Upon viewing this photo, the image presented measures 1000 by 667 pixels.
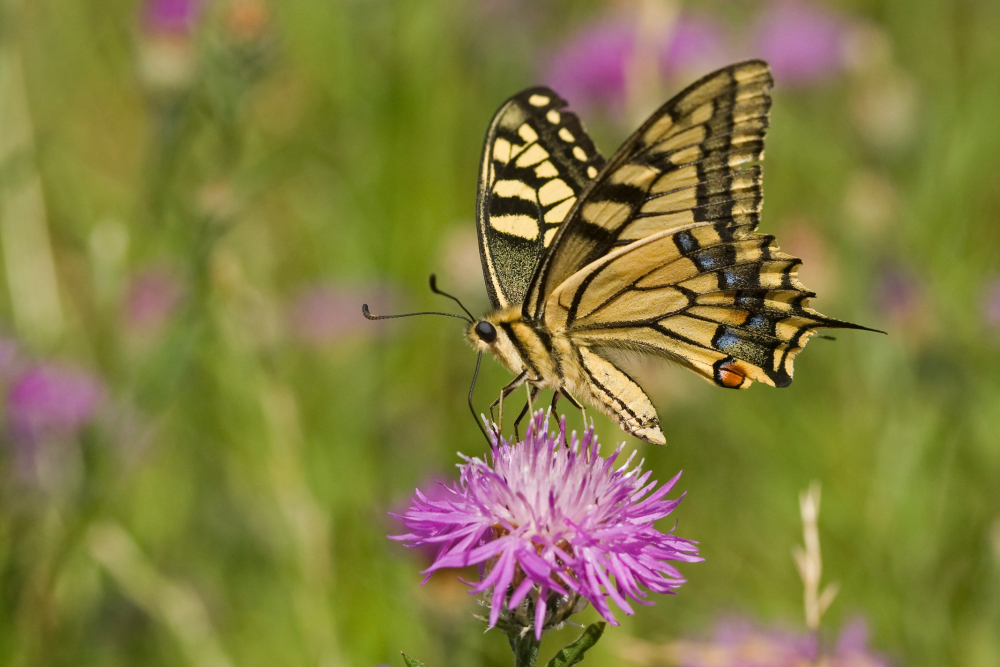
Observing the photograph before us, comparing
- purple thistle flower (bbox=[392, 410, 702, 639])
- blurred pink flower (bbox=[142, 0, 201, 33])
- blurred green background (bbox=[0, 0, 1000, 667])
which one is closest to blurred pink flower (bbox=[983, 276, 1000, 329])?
blurred green background (bbox=[0, 0, 1000, 667])

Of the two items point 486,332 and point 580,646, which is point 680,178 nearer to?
point 486,332

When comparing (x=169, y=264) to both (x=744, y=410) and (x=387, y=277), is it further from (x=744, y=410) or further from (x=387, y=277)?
(x=744, y=410)

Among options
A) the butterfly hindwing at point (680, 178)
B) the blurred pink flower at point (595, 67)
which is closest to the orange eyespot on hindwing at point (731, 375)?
the butterfly hindwing at point (680, 178)

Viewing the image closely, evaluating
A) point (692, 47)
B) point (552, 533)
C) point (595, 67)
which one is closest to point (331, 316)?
point (595, 67)

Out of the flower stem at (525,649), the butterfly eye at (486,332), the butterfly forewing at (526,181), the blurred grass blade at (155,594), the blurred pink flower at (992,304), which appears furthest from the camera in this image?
the blurred pink flower at (992,304)

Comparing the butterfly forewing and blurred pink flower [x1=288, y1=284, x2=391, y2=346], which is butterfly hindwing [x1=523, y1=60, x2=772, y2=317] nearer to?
the butterfly forewing

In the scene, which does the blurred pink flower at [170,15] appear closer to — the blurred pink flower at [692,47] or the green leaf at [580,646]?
the blurred pink flower at [692,47]
